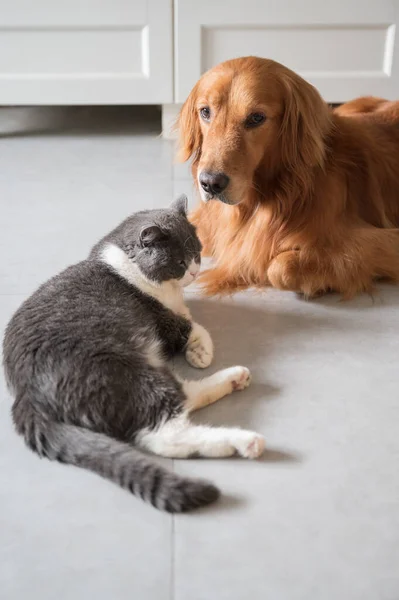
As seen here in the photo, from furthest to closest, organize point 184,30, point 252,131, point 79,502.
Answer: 1. point 184,30
2. point 252,131
3. point 79,502

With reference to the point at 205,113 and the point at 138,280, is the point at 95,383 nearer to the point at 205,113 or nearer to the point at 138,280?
the point at 138,280

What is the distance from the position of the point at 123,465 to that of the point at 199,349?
49 centimetres

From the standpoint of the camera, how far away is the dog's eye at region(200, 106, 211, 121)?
190 cm

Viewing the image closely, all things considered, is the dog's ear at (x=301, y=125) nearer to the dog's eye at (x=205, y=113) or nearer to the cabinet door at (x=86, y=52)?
the dog's eye at (x=205, y=113)

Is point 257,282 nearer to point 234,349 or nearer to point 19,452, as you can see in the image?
point 234,349

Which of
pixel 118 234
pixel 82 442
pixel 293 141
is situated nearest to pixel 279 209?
pixel 293 141

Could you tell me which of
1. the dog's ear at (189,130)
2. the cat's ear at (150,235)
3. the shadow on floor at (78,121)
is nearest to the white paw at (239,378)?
the cat's ear at (150,235)

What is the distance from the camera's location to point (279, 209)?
198 cm

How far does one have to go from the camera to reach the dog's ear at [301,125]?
187 cm

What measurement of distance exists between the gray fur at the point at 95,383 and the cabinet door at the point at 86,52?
186cm

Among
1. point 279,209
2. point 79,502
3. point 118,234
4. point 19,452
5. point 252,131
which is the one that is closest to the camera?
point 79,502

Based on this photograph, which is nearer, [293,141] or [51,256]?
[293,141]

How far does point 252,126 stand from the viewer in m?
1.84

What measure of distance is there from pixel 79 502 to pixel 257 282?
39.3 inches
